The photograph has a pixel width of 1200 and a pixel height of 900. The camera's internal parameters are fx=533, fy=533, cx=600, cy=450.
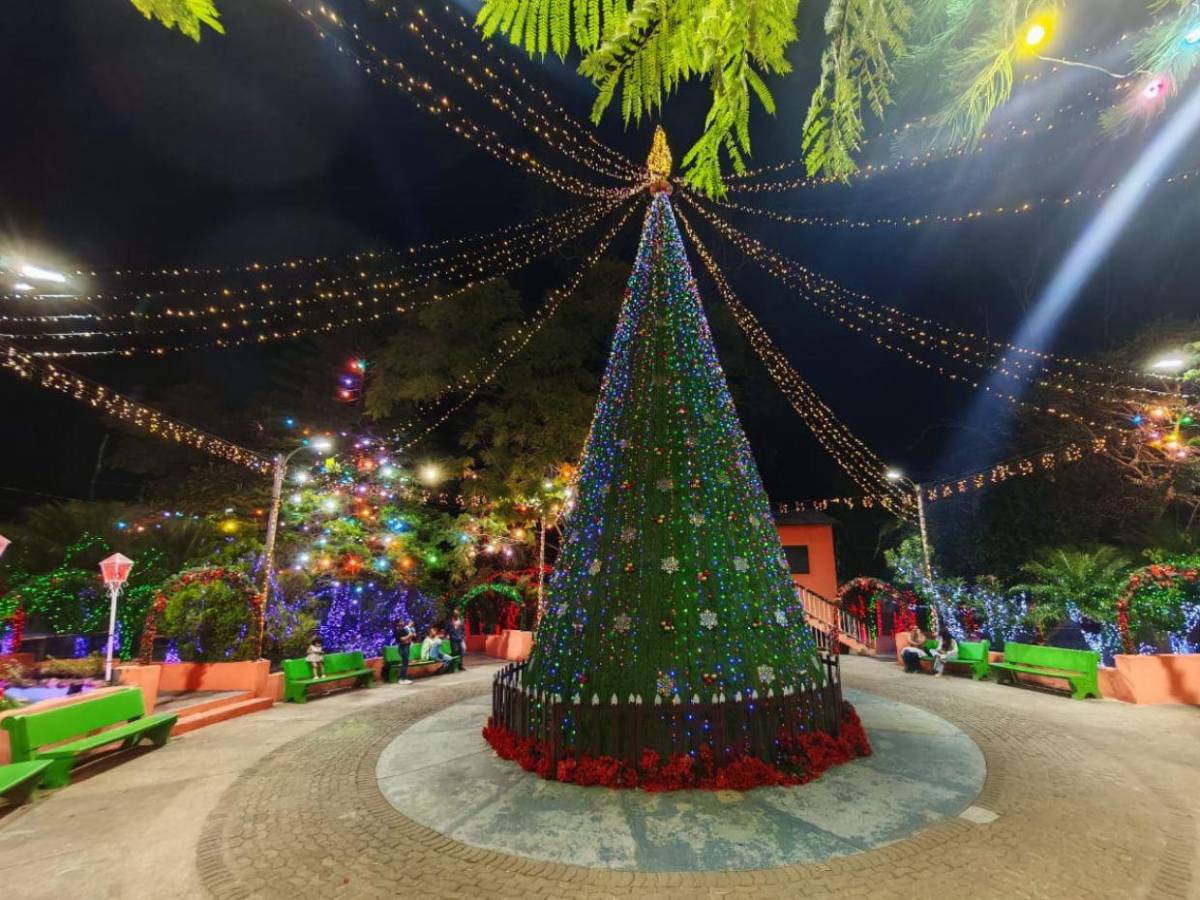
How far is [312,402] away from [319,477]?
536 cm

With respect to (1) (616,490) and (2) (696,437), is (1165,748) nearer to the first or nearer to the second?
(2) (696,437)

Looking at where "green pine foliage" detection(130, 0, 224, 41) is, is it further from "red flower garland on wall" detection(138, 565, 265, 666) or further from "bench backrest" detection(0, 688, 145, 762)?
"red flower garland on wall" detection(138, 565, 265, 666)

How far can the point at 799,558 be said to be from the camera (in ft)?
89.5

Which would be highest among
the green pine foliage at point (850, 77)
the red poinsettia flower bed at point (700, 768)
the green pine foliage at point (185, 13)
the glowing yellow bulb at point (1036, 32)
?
the glowing yellow bulb at point (1036, 32)

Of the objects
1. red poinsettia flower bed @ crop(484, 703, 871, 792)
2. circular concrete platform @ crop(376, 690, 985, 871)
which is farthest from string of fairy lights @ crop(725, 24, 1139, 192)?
red poinsettia flower bed @ crop(484, 703, 871, 792)

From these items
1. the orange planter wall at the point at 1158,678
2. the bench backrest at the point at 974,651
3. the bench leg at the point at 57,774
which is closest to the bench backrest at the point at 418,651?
the bench leg at the point at 57,774

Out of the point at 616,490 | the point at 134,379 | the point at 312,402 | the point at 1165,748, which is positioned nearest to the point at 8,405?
the point at 134,379

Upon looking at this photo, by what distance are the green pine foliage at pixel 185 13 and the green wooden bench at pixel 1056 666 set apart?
14014 mm

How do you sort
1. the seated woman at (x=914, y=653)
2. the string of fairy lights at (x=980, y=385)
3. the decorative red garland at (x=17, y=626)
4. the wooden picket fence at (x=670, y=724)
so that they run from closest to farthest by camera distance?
the wooden picket fence at (x=670, y=724)
the decorative red garland at (x=17, y=626)
the seated woman at (x=914, y=653)
the string of fairy lights at (x=980, y=385)

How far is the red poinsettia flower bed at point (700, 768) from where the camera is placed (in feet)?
18.6

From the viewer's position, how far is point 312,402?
21.0 metres

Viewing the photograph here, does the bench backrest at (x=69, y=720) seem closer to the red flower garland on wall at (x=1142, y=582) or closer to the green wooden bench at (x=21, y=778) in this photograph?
the green wooden bench at (x=21, y=778)

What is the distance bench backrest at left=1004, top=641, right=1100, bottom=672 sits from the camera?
9.96 meters

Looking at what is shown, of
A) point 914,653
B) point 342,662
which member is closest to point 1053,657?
point 914,653
